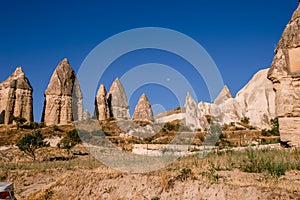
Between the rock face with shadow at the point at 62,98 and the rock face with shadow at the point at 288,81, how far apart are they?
32.1m

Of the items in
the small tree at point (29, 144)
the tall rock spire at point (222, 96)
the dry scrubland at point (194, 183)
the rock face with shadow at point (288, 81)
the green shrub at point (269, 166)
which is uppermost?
the tall rock spire at point (222, 96)

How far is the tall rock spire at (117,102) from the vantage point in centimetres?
5722

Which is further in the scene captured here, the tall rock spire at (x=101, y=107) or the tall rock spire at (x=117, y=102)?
the tall rock spire at (x=117, y=102)

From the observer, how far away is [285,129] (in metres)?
12.1

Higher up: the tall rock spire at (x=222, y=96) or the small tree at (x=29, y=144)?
the tall rock spire at (x=222, y=96)

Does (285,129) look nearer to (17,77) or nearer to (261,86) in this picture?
(17,77)

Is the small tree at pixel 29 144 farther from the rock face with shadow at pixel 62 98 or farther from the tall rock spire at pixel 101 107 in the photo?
the tall rock spire at pixel 101 107

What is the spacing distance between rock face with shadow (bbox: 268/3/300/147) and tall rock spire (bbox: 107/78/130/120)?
1725 inches

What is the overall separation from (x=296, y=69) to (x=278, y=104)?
5.13 feet

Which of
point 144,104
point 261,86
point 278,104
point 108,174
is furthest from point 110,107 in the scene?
point 108,174

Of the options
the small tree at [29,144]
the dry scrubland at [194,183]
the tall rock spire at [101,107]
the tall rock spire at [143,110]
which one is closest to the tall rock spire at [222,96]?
the tall rock spire at [143,110]

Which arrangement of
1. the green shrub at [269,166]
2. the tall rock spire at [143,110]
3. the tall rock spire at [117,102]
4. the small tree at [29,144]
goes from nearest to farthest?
the green shrub at [269,166], the small tree at [29,144], the tall rock spire at [143,110], the tall rock spire at [117,102]

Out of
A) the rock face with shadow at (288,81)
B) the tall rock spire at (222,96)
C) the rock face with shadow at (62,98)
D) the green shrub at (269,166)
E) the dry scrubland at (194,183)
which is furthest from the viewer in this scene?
the tall rock spire at (222,96)

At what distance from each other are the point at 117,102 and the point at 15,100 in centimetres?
2153
